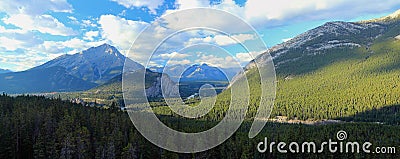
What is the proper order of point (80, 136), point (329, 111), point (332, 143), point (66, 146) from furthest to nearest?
point (329, 111)
point (332, 143)
point (80, 136)
point (66, 146)

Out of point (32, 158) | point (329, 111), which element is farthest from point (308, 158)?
point (329, 111)

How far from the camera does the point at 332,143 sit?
252ft

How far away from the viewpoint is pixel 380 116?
149625 mm

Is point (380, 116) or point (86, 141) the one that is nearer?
point (86, 141)

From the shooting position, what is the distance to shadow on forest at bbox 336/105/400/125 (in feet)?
468

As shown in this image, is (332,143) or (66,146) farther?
(332,143)

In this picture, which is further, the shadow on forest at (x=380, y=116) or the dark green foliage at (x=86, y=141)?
the shadow on forest at (x=380, y=116)

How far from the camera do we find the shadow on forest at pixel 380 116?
468 feet

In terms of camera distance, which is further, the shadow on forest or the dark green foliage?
the shadow on forest

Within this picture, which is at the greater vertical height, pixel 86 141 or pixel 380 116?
pixel 86 141

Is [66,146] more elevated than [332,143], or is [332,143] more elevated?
[66,146]

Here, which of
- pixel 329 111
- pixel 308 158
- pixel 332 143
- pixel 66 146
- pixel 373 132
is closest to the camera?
pixel 66 146

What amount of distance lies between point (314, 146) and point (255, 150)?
13784 millimetres

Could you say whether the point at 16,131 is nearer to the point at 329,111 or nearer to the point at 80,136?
the point at 80,136
